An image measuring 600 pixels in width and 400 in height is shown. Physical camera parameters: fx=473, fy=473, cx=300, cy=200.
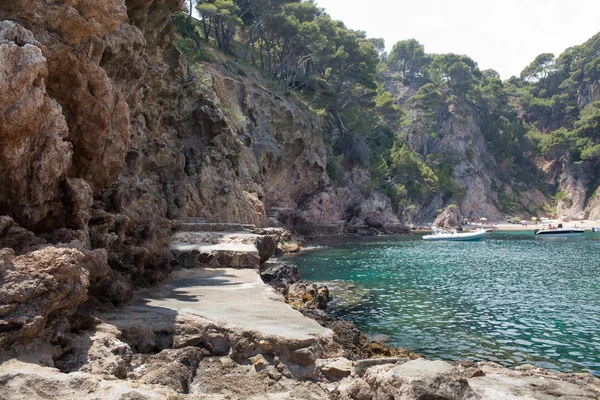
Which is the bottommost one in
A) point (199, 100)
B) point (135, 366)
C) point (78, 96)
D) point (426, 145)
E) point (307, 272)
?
point (307, 272)

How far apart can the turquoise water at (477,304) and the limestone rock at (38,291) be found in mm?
8933

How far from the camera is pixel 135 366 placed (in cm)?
596

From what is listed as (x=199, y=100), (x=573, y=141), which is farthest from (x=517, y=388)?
(x=573, y=141)

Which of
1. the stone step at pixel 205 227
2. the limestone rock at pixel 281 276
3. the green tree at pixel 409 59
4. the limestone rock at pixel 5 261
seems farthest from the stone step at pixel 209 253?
Answer: the green tree at pixel 409 59

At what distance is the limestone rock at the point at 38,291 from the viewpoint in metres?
5.11

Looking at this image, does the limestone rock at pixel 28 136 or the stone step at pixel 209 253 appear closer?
the limestone rock at pixel 28 136

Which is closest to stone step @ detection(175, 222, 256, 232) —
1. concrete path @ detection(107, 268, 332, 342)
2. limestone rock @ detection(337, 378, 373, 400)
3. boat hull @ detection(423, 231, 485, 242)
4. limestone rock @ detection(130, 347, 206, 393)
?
concrete path @ detection(107, 268, 332, 342)

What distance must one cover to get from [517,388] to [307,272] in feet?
69.6

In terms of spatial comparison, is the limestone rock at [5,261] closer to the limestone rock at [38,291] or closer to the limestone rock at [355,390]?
the limestone rock at [38,291]

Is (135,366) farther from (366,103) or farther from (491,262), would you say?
(366,103)

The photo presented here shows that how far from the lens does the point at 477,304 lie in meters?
18.3

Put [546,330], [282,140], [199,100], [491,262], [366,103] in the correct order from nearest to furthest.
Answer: [546,330], [199,100], [491,262], [282,140], [366,103]

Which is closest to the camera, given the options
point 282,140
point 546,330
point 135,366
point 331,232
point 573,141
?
point 135,366

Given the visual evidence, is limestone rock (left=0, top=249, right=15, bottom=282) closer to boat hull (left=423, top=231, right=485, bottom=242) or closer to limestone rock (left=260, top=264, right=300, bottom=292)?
limestone rock (left=260, top=264, right=300, bottom=292)
